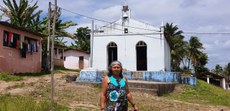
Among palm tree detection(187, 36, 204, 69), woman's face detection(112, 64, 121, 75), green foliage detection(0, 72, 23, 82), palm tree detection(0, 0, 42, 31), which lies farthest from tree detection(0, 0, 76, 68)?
palm tree detection(187, 36, 204, 69)

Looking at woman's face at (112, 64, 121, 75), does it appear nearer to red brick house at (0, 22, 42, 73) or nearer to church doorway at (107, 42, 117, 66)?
red brick house at (0, 22, 42, 73)

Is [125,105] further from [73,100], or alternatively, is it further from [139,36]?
[139,36]

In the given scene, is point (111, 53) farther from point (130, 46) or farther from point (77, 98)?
point (77, 98)

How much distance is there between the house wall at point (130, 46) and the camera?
2391 centimetres

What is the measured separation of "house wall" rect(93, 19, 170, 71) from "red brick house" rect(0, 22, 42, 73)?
5452mm

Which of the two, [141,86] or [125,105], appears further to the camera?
[141,86]

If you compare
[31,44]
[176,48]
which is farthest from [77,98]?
[176,48]

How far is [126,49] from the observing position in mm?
24562

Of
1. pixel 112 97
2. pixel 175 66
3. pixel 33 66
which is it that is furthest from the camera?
pixel 175 66

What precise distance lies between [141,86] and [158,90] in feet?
3.55

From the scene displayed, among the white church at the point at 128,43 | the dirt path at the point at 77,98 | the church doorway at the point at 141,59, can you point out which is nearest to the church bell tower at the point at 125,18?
the white church at the point at 128,43

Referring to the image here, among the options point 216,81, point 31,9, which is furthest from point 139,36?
point 216,81

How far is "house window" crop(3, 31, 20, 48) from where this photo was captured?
59.2ft

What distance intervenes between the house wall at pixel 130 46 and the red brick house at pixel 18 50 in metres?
5.45
